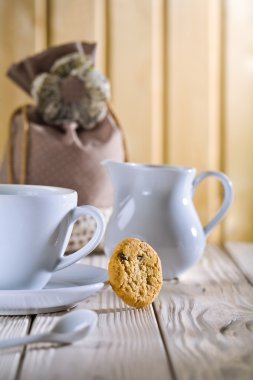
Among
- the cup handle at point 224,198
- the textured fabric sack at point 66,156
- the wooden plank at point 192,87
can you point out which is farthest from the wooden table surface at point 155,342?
the wooden plank at point 192,87

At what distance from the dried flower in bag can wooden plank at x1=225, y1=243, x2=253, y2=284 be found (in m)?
0.33

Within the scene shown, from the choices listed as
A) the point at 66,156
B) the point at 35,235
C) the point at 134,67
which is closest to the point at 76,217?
the point at 35,235

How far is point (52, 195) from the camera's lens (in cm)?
71

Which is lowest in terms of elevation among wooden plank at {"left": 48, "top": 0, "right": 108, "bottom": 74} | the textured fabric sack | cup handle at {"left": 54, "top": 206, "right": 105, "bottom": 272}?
cup handle at {"left": 54, "top": 206, "right": 105, "bottom": 272}

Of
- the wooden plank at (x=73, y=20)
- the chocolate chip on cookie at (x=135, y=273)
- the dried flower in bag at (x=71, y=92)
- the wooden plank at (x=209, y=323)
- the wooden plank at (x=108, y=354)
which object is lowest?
the wooden plank at (x=209, y=323)

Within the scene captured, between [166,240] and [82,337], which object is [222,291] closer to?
[166,240]

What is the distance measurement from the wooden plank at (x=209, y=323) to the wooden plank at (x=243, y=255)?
18mm

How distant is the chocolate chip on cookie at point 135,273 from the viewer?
0.71 m

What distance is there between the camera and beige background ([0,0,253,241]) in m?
1.43

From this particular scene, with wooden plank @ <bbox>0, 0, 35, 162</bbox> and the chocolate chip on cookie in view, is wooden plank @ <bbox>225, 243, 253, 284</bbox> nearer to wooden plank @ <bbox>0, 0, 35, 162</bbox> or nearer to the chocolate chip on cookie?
the chocolate chip on cookie

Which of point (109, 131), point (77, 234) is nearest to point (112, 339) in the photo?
point (77, 234)

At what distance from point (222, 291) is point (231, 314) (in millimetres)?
133

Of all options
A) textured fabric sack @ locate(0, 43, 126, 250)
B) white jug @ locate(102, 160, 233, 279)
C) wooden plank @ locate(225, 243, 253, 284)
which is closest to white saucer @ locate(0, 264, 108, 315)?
white jug @ locate(102, 160, 233, 279)

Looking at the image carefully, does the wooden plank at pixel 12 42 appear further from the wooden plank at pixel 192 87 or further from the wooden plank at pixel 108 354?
the wooden plank at pixel 108 354
